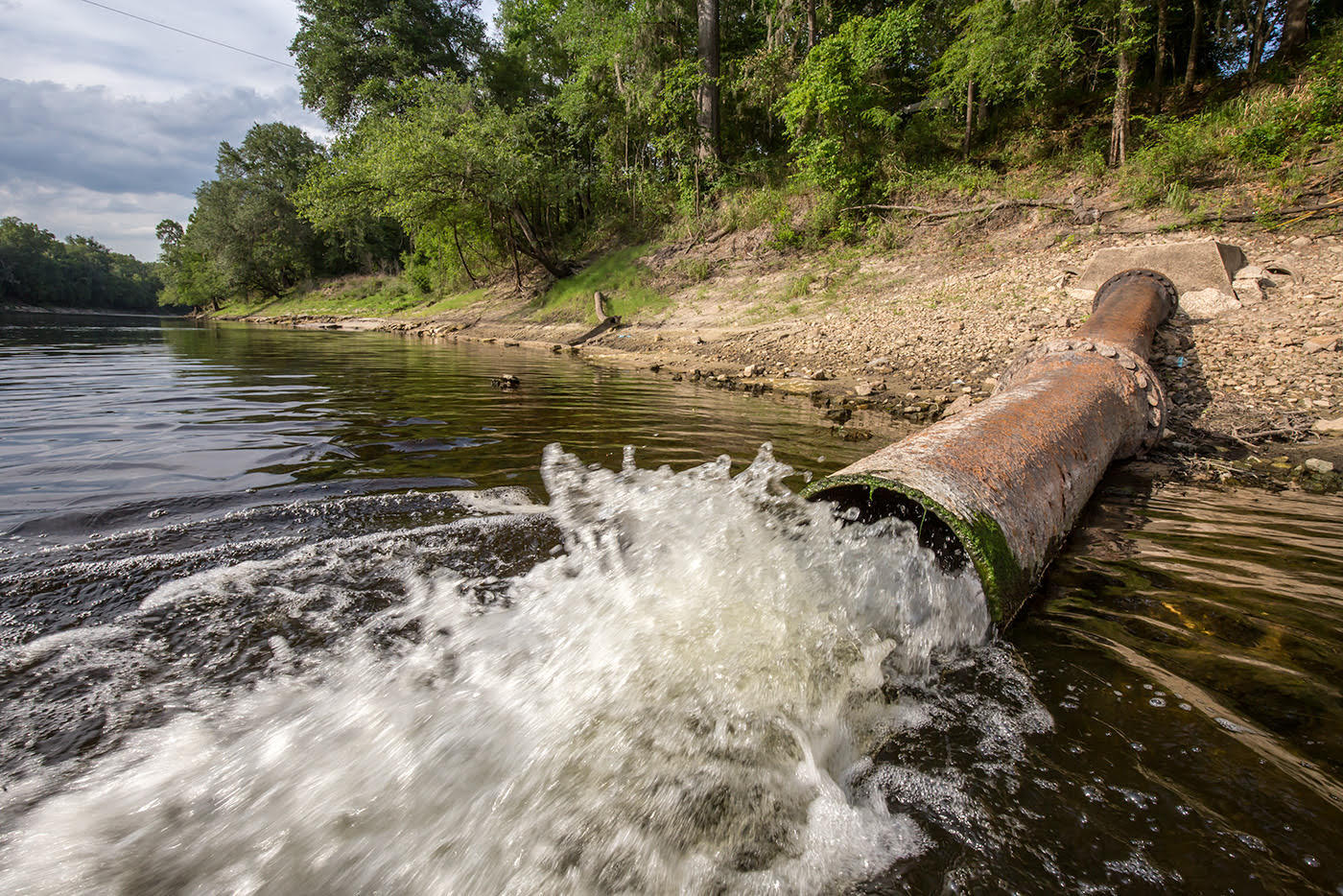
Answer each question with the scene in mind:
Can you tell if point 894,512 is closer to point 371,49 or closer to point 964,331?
point 964,331

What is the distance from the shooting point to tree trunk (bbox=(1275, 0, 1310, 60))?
449 inches

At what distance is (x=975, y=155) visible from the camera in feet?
46.0

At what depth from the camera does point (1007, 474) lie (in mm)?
2262

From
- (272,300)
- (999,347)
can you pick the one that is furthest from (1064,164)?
(272,300)

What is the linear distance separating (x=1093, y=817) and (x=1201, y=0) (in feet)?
65.4

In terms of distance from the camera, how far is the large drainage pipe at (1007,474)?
6.50ft

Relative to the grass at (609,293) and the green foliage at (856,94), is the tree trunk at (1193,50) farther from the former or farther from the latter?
the grass at (609,293)

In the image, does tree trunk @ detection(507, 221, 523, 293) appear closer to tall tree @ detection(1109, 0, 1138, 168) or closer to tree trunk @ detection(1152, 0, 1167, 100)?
tall tree @ detection(1109, 0, 1138, 168)

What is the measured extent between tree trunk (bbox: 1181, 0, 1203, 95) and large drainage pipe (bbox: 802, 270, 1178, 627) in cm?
1449

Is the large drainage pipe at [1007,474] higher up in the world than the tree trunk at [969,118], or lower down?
lower down

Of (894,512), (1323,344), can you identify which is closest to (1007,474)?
(894,512)

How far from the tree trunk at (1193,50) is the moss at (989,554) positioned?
56.5 ft

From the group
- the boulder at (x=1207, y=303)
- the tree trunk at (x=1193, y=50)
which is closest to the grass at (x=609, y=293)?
the boulder at (x=1207, y=303)

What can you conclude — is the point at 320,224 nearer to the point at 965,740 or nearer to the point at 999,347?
the point at 999,347
